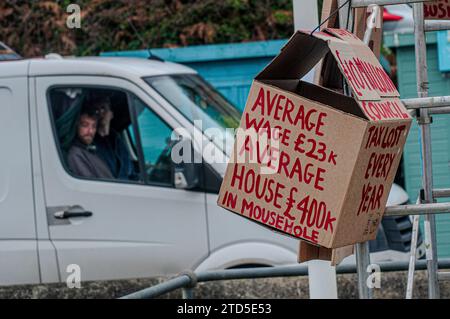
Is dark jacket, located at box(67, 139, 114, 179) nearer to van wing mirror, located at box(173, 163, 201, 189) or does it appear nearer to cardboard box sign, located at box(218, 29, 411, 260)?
van wing mirror, located at box(173, 163, 201, 189)

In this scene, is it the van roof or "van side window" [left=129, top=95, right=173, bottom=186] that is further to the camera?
the van roof

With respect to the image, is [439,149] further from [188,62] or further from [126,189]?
[126,189]

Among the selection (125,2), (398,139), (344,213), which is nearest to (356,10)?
(398,139)

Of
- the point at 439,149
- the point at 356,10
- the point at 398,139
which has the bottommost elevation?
the point at 439,149

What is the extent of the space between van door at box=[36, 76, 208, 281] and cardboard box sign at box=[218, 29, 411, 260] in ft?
13.4

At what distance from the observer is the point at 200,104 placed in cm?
748

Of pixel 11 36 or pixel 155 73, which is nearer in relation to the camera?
pixel 155 73

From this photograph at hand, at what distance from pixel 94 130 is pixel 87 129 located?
48mm

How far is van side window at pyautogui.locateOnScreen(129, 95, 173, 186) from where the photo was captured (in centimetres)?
725

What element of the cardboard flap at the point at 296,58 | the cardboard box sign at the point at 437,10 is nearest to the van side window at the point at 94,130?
the cardboard box sign at the point at 437,10

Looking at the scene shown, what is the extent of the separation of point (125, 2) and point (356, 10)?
1097 centimetres

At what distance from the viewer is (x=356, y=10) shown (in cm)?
332

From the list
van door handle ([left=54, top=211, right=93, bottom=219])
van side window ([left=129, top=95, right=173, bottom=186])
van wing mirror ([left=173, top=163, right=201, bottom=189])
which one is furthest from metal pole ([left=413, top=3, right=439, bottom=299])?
van door handle ([left=54, top=211, right=93, bottom=219])
